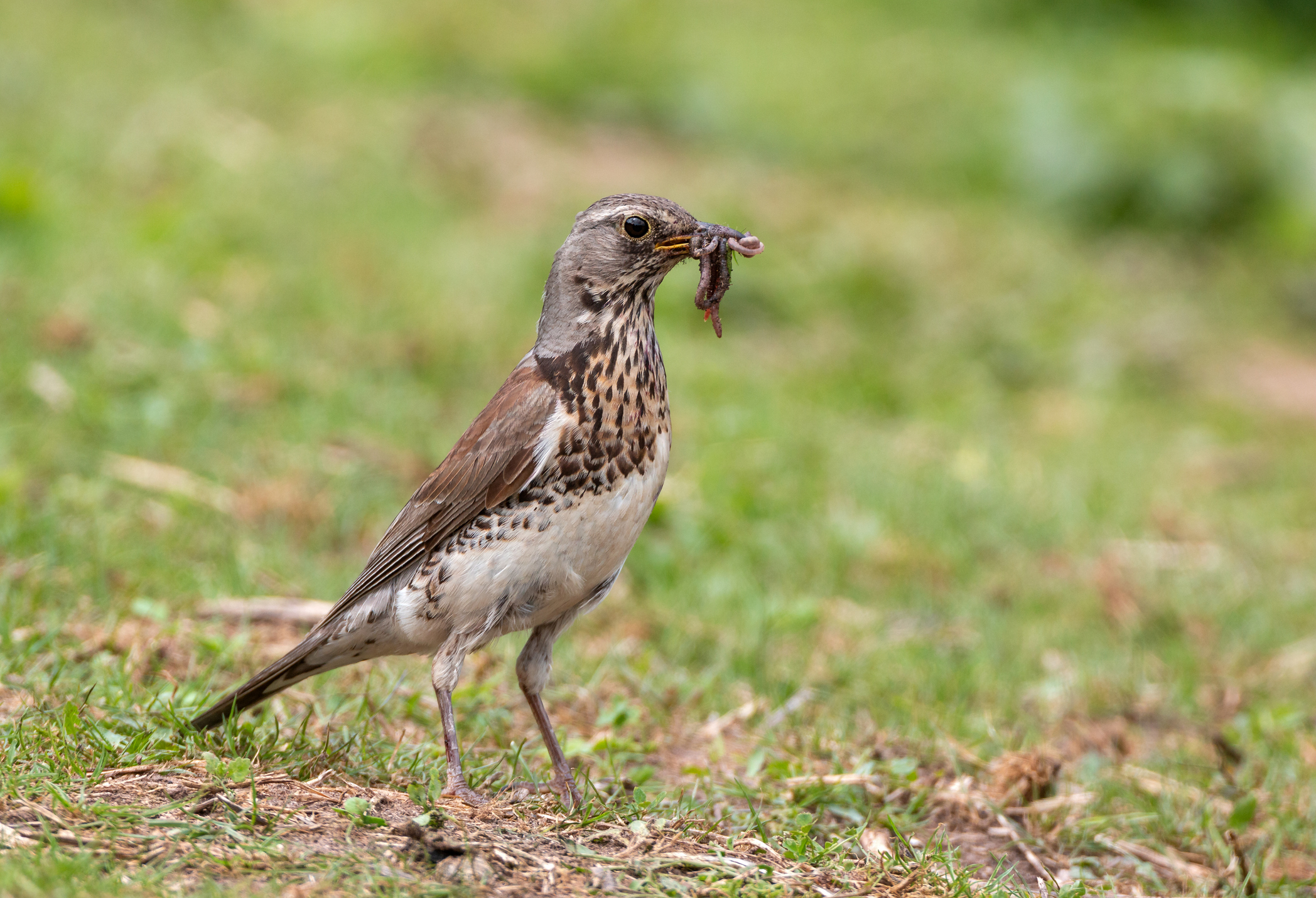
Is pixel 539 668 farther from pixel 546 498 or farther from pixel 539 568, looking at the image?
pixel 546 498

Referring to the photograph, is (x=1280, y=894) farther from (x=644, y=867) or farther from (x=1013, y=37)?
(x=1013, y=37)

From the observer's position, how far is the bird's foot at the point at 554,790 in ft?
12.7

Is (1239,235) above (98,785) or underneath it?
above

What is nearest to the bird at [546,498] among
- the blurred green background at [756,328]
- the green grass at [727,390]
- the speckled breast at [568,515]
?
the speckled breast at [568,515]

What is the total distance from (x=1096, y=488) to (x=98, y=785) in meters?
5.98

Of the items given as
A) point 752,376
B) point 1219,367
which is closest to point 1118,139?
point 1219,367

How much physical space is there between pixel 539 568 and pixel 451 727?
0.51m

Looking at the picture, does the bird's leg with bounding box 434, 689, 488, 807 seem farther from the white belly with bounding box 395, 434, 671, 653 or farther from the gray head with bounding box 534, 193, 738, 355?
the gray head with bounding box 534, 193, 738, 355

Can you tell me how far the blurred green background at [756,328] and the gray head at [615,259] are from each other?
1.66 metres

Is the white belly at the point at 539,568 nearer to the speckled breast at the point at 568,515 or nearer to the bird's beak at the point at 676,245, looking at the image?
the speckled breast at the point at 568,515

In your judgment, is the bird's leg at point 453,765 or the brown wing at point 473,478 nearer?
the bird's leg at point 453,765

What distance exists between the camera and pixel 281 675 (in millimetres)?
4172

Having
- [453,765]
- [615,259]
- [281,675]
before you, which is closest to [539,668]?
[453,765]

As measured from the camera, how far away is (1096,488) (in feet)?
26.5
